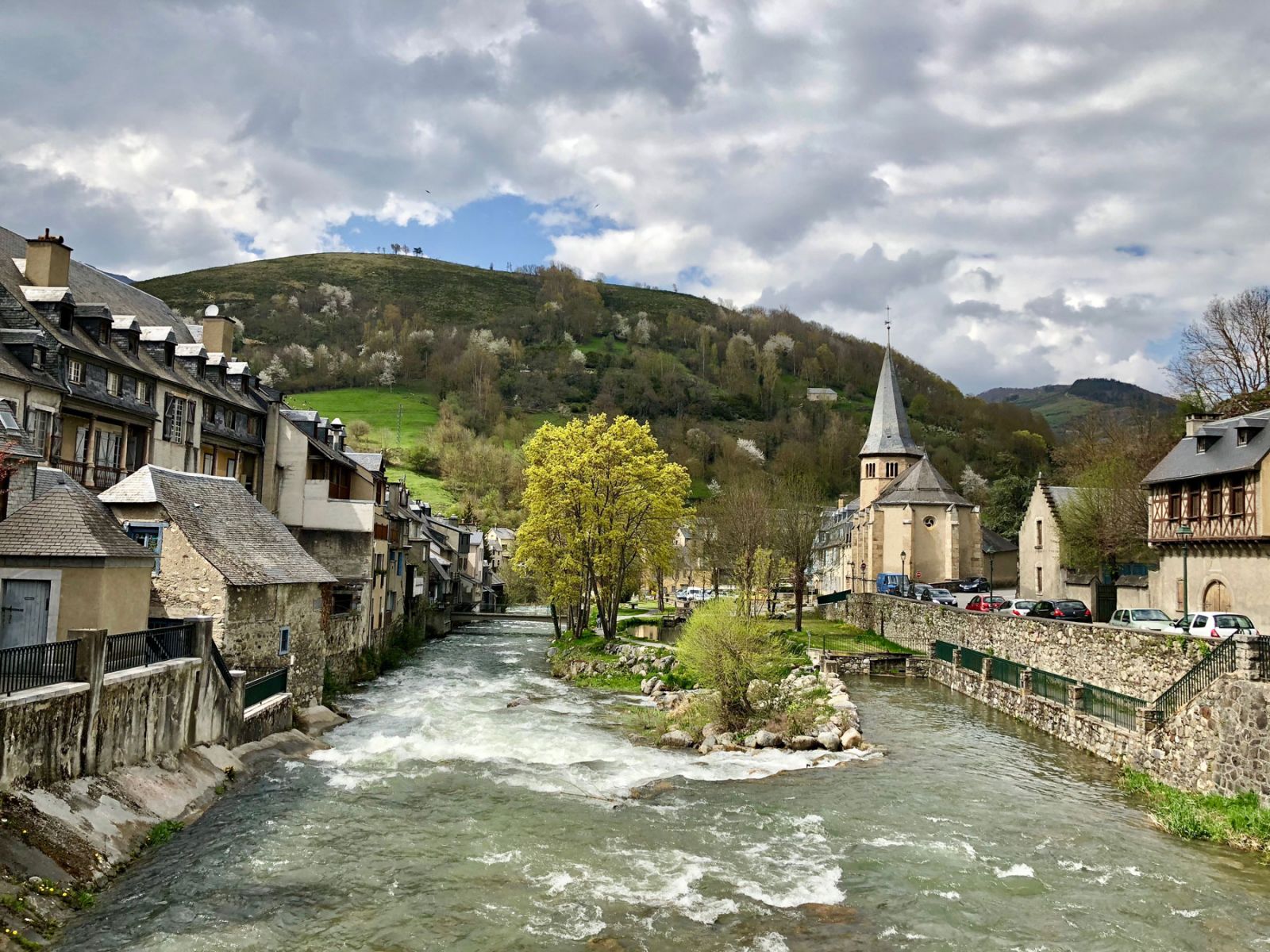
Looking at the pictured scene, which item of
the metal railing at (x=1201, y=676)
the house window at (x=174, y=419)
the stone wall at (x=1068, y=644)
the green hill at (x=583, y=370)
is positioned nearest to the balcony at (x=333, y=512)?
the house window at (x=174, y=419)

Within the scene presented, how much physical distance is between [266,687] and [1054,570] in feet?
154

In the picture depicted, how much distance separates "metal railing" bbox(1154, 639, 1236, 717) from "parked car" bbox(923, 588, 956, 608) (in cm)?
3264

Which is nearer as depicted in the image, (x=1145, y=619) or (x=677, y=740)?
(x=677, y=740)

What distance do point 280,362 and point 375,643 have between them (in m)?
94.5

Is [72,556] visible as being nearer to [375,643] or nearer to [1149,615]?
[375,643]

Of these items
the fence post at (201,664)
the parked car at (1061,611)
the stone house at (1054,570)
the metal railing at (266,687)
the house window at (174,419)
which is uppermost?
the house window at (174,419)

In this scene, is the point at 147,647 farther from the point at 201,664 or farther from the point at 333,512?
the point at 333,512

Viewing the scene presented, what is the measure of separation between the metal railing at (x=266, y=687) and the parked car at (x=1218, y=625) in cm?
2588

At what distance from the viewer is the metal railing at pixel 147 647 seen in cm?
1602

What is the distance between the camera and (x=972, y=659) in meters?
35.9

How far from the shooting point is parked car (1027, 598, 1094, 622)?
39.6 m

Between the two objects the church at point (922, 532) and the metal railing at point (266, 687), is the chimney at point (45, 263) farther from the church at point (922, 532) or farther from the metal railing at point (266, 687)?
the church at point (922, 532)

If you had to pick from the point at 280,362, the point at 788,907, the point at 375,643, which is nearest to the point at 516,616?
the point at 375,643

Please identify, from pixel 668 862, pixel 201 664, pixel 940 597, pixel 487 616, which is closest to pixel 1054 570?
pixel 940 597
